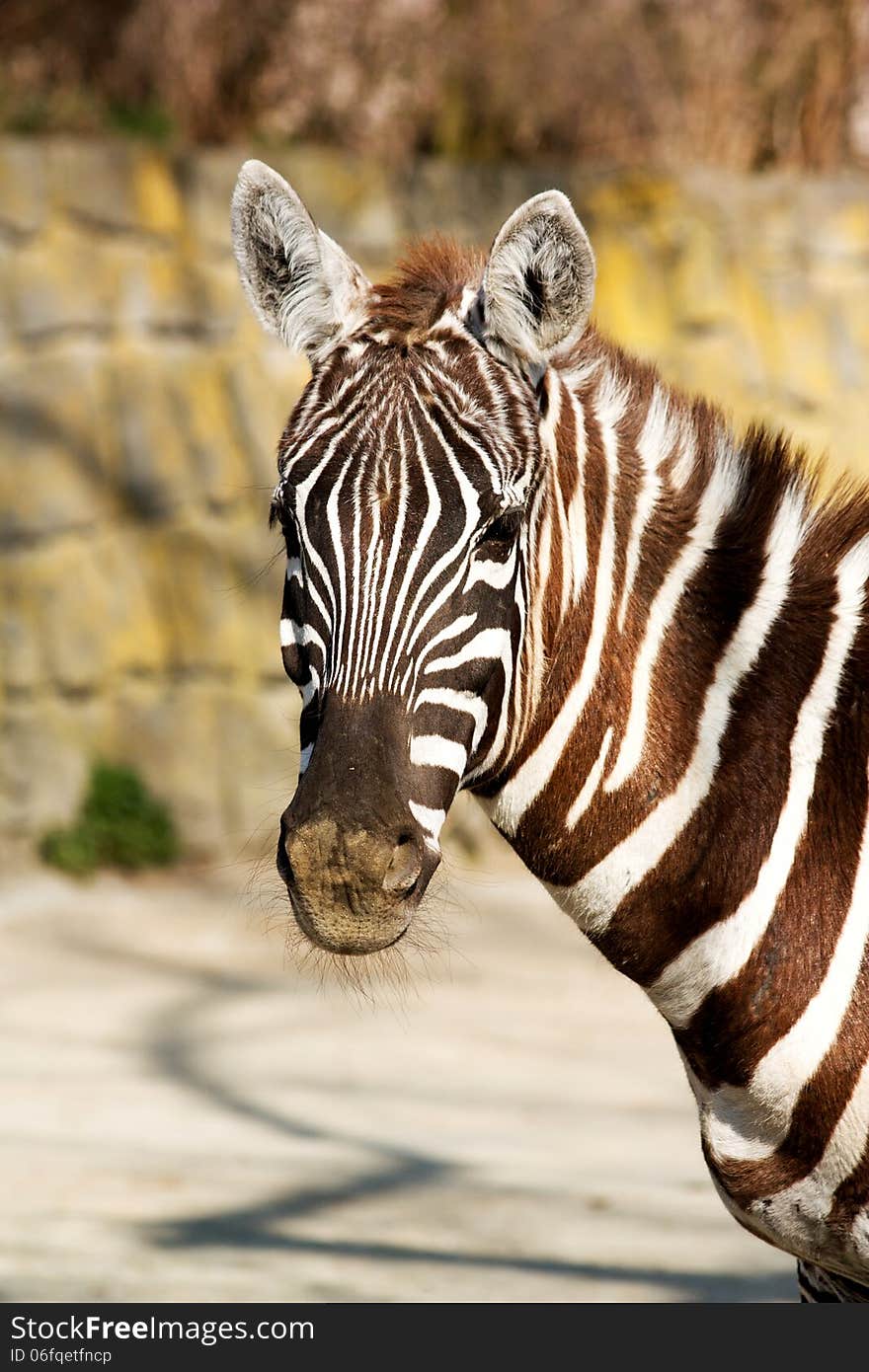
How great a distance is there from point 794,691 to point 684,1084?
15.8 feet

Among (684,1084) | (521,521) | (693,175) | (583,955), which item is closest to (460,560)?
(521,521)

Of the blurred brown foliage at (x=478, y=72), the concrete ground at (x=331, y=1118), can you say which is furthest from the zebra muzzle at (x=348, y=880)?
the blurred brown foliage at (x=478, y=72)

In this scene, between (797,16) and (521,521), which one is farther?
(797,16)

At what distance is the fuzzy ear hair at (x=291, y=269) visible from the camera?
336 cm

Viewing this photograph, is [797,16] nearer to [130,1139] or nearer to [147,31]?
[147,31]

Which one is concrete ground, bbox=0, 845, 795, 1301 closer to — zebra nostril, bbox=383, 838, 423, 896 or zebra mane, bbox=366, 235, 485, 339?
zebra nostril, bbox=383, 838, 423, 896

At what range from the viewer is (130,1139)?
6828 millimetres

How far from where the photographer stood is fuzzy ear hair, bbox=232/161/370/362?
11.0 ft

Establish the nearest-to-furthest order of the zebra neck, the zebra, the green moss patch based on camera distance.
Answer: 1. the zebra
2. the zebra neck
3. the green moss patch

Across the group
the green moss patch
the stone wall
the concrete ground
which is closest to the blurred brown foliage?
the stone wall

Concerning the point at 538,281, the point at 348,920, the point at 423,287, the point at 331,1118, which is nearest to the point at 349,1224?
the point at 331,1118

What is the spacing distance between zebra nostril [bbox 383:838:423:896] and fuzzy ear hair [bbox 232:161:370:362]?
1.04 m

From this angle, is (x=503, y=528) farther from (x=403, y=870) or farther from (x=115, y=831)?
(x=115, y=831)

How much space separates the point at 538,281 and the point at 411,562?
0.62 metres
